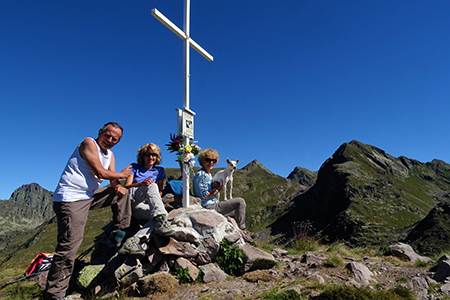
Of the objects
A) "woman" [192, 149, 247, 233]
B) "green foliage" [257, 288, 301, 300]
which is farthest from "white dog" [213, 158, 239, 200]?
"green foliage" [257, 288, 301, 300]

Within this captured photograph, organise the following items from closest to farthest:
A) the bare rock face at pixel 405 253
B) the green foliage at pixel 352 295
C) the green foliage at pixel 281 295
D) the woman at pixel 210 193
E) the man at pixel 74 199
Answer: the green foliage at pixel 352 295
the green foliage at pixel 281 295
the man at pixel 74 199
the woman at pixel 210 193
the bare rock face at pixel 405 253

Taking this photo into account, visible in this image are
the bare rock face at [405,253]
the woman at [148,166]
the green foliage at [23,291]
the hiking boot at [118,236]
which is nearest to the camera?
the green foliage at [23,291]

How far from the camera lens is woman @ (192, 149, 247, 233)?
8.17 m

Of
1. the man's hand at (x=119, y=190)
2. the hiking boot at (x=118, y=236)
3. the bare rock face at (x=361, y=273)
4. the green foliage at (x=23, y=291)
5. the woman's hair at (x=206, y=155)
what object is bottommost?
the green foliage at (x=23, y=291)

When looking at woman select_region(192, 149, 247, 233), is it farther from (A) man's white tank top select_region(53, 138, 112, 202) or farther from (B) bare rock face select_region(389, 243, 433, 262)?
(B) bare rock face select_region(389, 243, 433, 262)

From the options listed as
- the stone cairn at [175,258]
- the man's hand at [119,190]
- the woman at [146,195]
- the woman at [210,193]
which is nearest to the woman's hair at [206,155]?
the woman at [210,193]

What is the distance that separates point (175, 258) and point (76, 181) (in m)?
2.84

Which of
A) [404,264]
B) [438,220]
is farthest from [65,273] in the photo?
[438,220]

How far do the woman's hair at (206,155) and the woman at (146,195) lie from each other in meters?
1.31

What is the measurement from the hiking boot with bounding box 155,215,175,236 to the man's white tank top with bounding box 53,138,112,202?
160 centimetres

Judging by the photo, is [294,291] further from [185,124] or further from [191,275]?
[185,124]

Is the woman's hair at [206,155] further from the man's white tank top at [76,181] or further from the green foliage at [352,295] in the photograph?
the green foliage at [352,295]

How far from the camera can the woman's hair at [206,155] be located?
8573 millimetres

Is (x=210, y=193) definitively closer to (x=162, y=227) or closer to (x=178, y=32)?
(x=162, y=227)
